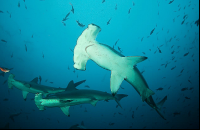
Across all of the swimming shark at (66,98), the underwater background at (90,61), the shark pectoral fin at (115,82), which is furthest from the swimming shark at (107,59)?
the underwater background at (90,61)

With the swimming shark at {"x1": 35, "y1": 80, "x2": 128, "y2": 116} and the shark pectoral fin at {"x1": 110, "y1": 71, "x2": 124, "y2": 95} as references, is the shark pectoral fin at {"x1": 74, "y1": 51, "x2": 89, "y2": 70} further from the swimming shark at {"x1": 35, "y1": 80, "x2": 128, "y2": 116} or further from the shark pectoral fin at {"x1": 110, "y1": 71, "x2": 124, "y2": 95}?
the swimming shark at {"x1": 35, "y1": 80, "x2": 128, "y2": 116}

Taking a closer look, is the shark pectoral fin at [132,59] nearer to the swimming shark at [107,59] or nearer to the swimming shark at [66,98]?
the swimming shark at [107,59]

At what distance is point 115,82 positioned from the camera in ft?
8.31

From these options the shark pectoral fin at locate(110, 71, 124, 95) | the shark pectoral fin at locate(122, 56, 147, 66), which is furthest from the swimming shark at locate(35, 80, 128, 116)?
the shark pectoral fin at locate(122, 56, 147, 66)

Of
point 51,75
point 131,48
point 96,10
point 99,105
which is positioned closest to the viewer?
point 96,10

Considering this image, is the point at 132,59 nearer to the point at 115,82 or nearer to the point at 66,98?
the point at 115,82

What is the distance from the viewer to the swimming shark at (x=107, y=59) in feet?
6.53

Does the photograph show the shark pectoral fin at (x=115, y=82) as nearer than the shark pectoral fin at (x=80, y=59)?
No

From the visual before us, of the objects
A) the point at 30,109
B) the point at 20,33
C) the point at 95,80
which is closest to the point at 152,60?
the point at 95,80

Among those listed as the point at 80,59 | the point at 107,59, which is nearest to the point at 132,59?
the point at 107,59

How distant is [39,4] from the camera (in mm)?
9328

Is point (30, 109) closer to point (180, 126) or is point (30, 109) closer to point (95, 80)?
point (95, 80)

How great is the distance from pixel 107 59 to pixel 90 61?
49.2 ft

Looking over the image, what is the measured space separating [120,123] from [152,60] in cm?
2004
